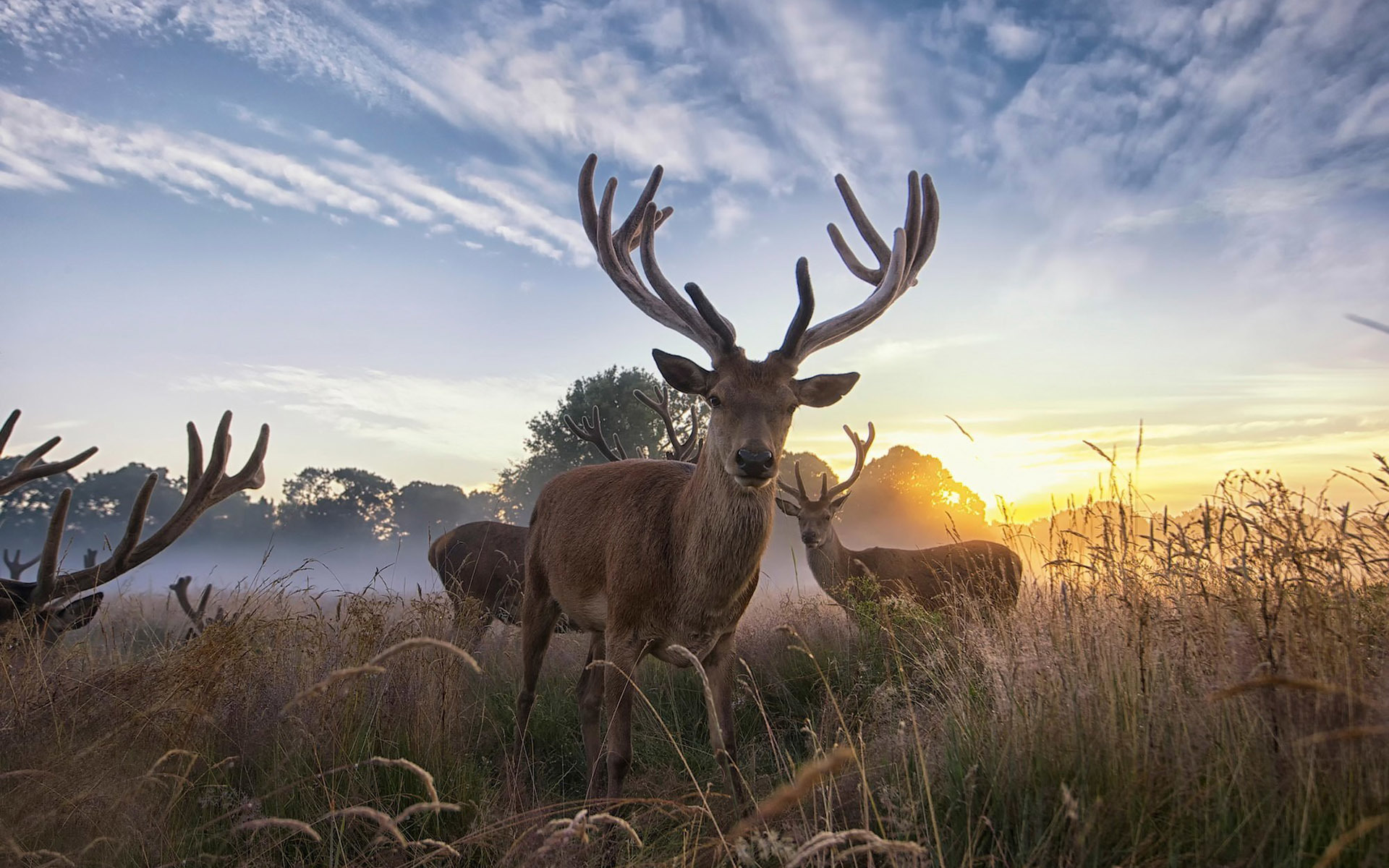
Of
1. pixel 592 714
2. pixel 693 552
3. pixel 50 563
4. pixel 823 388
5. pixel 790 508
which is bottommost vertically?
pixel 592 714

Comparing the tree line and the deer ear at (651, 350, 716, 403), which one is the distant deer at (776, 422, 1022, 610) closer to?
the deer ear at (651, 350, 716, 403)

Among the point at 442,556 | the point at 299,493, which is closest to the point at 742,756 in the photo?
the point at 442,556

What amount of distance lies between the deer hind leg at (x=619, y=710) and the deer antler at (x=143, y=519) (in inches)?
99.8

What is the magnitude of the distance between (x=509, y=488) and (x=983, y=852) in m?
39.1

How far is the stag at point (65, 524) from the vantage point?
443 cm

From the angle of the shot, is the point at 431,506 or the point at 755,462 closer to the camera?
the point at 755,462

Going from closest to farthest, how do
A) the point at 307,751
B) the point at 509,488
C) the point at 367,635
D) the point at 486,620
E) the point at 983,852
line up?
1. the point at 983,852
2. the point at 307,751
3. the point at 367,635
4. the point at 486,620
5. the point at 509,488

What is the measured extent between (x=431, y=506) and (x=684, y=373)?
50.6 meters

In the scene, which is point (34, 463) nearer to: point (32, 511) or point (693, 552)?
point (693, 552)

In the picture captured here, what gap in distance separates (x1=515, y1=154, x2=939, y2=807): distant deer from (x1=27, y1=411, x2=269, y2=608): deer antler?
2.05 meters

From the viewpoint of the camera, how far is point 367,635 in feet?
15.7

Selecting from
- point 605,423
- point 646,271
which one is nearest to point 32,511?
point 605,423

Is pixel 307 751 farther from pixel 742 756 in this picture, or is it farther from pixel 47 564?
pixel 742 756

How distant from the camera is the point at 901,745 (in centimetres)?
334
